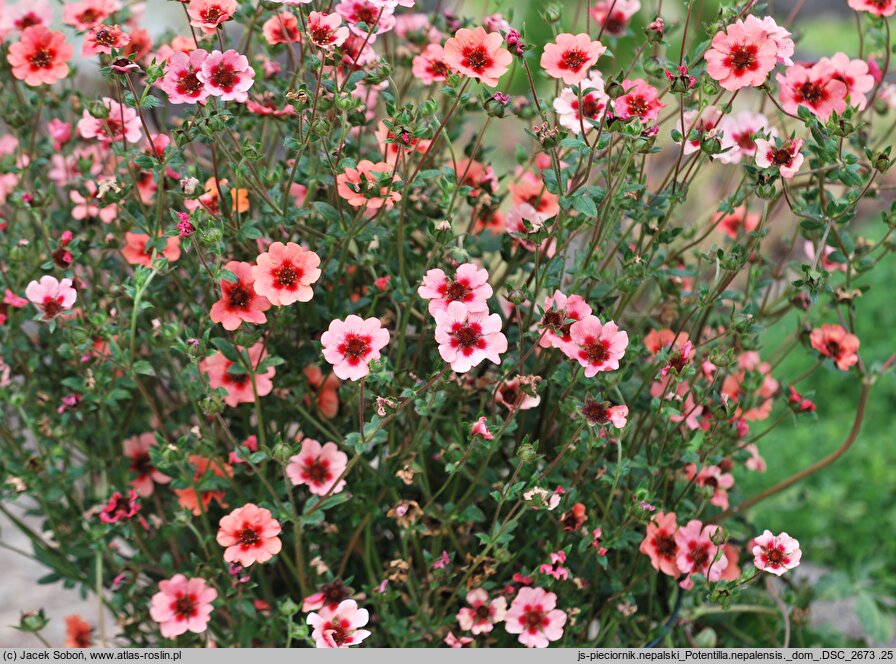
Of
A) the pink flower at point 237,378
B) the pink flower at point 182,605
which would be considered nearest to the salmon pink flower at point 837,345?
the pink flower at point 237,378

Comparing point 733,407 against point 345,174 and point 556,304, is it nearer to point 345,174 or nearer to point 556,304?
point 556,304

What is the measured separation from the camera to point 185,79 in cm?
77

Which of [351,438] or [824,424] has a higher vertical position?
[824,424]

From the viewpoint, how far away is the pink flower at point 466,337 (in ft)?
2.39

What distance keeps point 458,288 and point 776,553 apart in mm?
372

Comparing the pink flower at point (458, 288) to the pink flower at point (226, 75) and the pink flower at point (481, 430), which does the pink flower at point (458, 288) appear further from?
the pink flower at point (226, 75)

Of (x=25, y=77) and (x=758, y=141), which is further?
(x=25, y=77)

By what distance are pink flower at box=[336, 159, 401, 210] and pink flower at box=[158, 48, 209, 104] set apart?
138mm

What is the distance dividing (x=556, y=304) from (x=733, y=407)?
21cm

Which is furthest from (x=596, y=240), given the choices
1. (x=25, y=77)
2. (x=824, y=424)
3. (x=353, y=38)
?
(x=824, y=424)

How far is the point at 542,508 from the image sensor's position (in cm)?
82

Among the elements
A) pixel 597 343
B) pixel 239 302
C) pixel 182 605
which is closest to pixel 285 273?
pixel 239 302

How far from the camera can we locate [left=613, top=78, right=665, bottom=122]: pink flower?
0.79 m

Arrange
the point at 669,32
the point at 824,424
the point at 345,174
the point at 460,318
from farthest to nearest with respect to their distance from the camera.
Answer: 1. the point at 824,424
2. the point at 669,32
3. the point at 345,174
4. the point at 460,318
